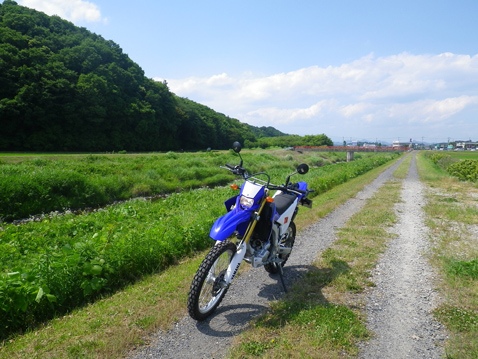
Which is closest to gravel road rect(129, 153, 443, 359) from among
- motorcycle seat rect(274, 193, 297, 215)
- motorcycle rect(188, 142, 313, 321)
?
motorcycle rect(188, 142, 313, 321)

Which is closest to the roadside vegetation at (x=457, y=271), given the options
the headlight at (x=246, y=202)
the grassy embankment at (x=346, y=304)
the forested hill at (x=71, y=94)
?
the grassy embankment at (x=346, y=304)

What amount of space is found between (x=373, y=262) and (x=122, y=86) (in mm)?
55903

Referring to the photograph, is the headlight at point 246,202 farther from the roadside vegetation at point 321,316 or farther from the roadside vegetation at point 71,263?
the roadside vegetation at point 71,263

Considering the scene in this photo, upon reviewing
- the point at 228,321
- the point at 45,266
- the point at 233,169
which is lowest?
the point at 228,321

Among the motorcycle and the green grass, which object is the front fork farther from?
the green grass

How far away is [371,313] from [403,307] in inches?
22.3

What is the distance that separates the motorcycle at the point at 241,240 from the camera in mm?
3602

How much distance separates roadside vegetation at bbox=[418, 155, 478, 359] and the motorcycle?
7.07ft

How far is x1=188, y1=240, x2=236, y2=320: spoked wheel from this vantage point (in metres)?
3.48

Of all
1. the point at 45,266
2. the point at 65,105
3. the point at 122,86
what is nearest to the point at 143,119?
the point at 122,86

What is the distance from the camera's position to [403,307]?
4.21 m

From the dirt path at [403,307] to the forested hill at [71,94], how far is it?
128ft

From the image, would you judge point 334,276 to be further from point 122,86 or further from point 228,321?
point 122,86

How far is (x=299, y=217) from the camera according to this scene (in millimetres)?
9594
